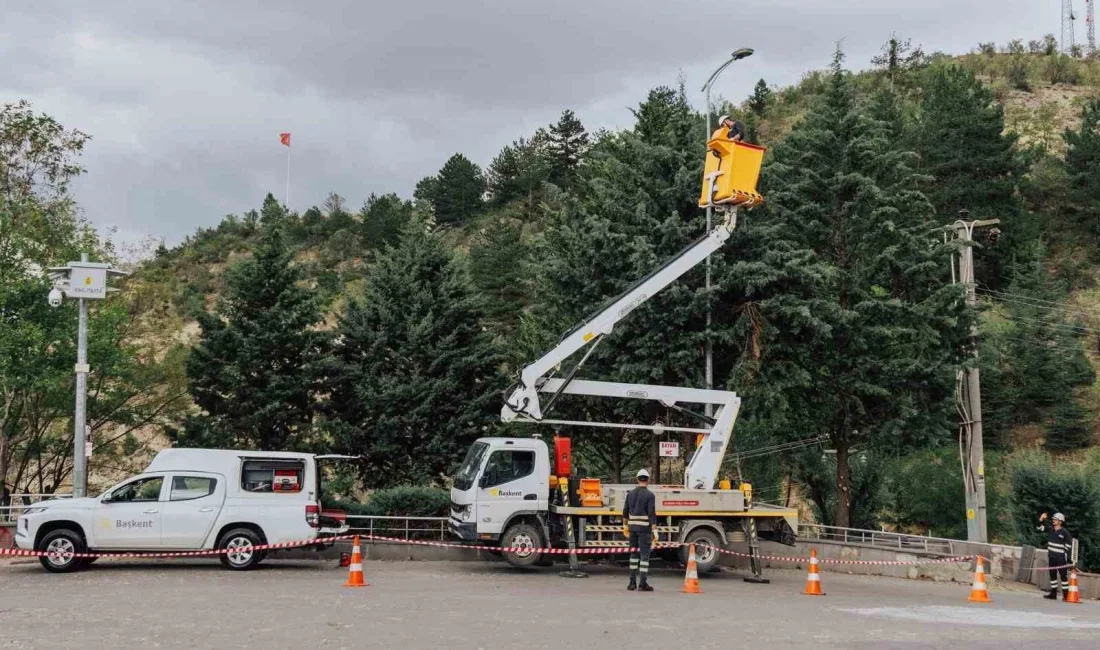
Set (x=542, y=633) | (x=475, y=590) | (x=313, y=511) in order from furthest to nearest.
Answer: (x=313, y=511)
(x=475, y=590)
(x=542, y=633)

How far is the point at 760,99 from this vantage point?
97062 millimetres

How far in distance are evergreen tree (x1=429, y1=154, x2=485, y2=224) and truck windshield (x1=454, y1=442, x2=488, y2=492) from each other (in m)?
76.5

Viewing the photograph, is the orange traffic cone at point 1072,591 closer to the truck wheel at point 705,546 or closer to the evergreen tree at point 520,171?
the truck wheel at point 705,546

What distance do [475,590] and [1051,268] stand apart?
51.0 metres

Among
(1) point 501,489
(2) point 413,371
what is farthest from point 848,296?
(1) point 501,489

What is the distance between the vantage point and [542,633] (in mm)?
10406

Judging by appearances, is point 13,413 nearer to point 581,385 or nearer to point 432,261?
point 432,261

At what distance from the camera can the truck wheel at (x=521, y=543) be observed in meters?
17.4

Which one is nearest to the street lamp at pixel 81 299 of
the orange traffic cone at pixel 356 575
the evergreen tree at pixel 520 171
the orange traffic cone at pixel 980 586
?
the orange traffic cone at pixel 356 575

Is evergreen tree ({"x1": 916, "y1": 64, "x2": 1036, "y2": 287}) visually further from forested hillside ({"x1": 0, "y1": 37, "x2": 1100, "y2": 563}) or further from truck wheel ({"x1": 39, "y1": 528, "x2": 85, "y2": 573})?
truck wheel ({"x1": 39, "y1": 528, "x2": 85, "y2": 573})

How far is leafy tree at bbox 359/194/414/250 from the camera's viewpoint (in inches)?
3041

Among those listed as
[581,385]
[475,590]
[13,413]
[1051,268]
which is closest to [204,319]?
[13,413]

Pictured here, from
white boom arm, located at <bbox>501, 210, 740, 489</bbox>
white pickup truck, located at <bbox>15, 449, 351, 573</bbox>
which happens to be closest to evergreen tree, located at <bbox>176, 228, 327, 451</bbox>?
white pickup truck, located at <bbox>15, 449, 351, 573</bbox>

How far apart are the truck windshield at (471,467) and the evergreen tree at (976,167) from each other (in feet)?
129
